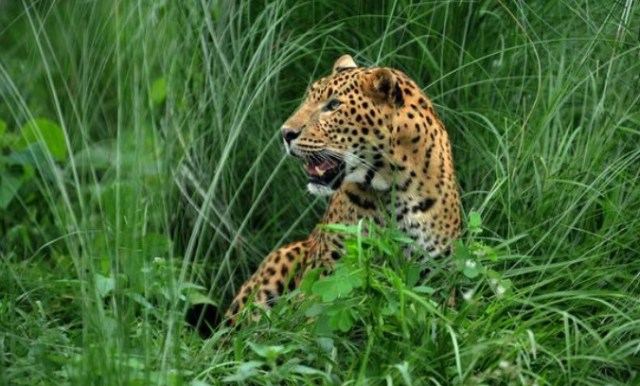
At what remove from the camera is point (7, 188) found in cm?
686

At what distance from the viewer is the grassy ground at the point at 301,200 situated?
179 inches

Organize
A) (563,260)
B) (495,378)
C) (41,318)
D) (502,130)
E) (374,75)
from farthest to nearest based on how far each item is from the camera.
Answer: (502,130) → (374,75) → (563,260) → (41,318) → (495,378)

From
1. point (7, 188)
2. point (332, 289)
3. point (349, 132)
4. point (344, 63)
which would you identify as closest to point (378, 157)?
point (349, 132)

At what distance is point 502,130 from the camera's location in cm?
620


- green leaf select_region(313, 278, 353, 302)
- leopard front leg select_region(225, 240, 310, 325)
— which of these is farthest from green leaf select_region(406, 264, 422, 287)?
leopard front leg select_region(225, 240, 310, 325)

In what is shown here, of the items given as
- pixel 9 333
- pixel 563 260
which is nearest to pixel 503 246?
pixel 563 260

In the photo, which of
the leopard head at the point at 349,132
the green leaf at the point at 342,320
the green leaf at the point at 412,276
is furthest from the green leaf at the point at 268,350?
the leopard head at the point at 349,132

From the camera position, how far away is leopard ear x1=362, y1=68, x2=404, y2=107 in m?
5.73

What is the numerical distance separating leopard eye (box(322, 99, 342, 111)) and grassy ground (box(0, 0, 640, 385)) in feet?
0.88

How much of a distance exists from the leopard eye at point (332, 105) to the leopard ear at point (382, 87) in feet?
0.40

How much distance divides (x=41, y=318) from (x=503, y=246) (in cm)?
159

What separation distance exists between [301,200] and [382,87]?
1.12m

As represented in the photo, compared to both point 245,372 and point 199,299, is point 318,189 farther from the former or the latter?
point 245,372

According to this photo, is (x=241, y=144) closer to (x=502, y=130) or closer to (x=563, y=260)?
(x=502, y=130)
